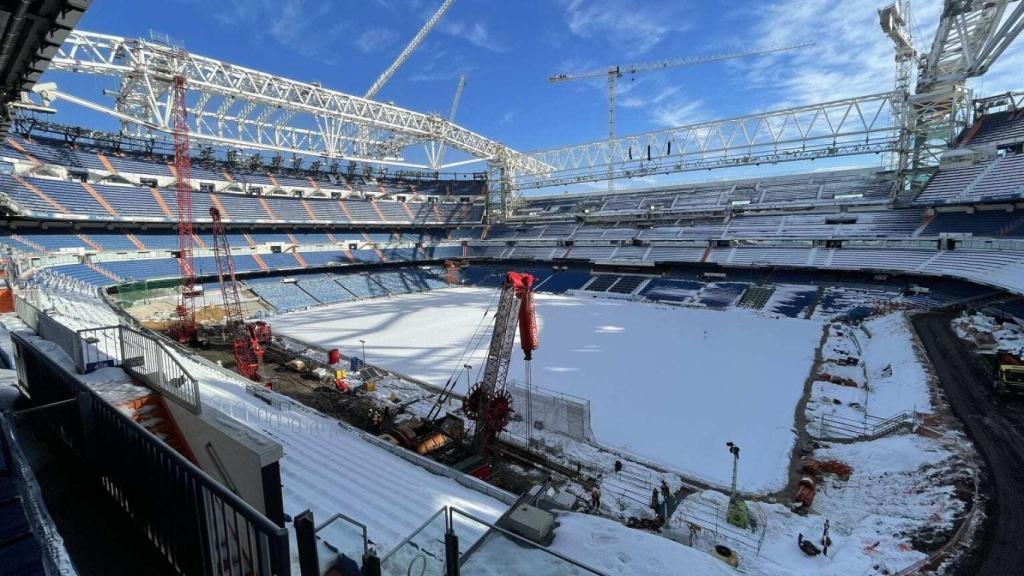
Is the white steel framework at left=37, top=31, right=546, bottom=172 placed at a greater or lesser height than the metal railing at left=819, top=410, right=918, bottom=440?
greater

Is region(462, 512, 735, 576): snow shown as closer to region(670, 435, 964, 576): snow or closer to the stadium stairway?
region(670, 435, 964, 576): snow

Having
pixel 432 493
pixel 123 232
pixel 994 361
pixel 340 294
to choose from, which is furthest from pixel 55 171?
pixel 994 361

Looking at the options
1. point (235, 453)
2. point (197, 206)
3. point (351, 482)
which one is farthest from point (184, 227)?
point (235, 453)

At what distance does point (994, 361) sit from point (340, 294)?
3863 centimetres

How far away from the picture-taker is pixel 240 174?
43281 millimetres

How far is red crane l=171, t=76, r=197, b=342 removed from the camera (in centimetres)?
2459

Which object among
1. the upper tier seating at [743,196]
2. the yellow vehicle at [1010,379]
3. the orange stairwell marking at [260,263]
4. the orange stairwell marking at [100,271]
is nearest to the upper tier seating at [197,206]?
the orange stairwell marking at [100,271]

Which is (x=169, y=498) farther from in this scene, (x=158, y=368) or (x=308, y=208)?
(x=308, y=208)

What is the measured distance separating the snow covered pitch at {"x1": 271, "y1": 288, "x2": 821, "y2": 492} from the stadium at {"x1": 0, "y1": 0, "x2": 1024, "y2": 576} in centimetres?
15

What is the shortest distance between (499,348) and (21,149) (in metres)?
40.0

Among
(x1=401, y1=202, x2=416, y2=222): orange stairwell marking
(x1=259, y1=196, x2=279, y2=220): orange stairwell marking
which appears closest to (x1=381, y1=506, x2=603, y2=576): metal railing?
(x1=259, y1=196, x2=279, y2=220): orange stairwell marking

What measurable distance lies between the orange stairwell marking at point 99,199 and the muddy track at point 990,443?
46.1m

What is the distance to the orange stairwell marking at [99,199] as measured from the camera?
32625 millimetres

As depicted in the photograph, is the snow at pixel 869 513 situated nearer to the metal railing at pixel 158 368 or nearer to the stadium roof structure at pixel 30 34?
the metal railing at pixel 158 368
